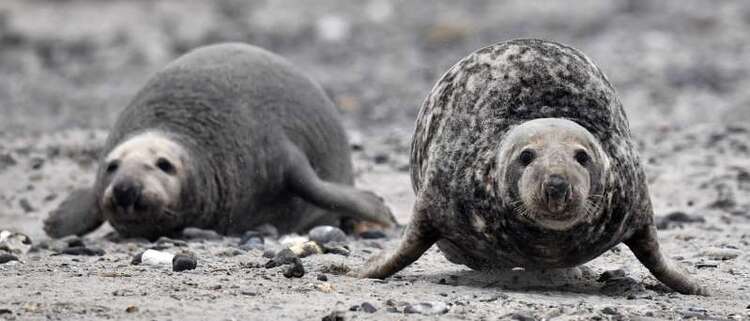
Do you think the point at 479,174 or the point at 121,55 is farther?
the point at 121,55

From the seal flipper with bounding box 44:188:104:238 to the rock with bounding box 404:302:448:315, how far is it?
13.9 ft

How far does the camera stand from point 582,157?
18.3 feet

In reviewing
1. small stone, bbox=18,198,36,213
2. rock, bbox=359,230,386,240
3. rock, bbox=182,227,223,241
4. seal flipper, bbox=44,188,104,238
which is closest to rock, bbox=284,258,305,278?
rock, bbox=182,227,223,241

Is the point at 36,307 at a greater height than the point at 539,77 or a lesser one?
lesser

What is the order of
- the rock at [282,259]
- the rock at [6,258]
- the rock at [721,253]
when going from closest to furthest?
the rock at [282,259] < the rock at [6,258] < the rock at [721,253]

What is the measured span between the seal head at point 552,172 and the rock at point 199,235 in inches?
124

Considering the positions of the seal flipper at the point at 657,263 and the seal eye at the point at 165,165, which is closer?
the seal flipper at the point at 657,263

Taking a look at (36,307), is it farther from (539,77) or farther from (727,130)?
(727,130)

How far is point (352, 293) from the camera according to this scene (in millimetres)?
5738

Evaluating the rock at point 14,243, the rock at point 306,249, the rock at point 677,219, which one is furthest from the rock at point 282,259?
the rock at point 677,219

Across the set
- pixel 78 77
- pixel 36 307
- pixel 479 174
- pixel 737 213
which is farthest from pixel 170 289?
pixel 78 77

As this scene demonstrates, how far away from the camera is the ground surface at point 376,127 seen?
18.3ft

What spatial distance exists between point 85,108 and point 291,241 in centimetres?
932

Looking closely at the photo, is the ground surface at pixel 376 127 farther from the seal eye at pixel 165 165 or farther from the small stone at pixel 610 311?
the seal eye at pixel 165 165
